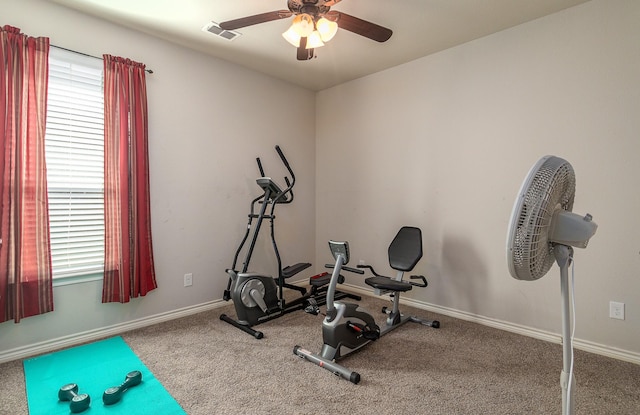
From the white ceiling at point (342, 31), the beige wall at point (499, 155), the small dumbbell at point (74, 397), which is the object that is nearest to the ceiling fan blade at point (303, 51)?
the white ceiling at point (342, 31)

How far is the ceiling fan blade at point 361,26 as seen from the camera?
6.55ft

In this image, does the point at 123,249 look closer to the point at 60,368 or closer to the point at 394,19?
the point at 60,368

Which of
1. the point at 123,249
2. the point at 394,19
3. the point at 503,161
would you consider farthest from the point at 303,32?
the point at 123,249

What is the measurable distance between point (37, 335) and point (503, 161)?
3.98 meters

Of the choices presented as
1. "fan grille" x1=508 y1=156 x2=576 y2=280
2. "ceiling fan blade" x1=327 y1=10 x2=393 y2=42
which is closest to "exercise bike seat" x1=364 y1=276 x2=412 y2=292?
"fan grille" x1=508 y1=156 x2=576 y2=280

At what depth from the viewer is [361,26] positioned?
2.06 metres

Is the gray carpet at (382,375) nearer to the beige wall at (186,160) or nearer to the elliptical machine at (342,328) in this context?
the elliptical machine at (342,328)

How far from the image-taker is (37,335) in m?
2.45

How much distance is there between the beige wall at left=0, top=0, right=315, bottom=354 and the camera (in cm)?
254

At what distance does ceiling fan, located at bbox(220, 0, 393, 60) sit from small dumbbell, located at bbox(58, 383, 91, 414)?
2326 millimetres

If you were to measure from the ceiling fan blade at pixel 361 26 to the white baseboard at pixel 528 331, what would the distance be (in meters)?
2.54

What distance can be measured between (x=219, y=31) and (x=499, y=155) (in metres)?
2.70

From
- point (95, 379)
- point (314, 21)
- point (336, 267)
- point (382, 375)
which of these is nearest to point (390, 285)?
point (336, 267)

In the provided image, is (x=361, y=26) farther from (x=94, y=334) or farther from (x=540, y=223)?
(x=94, y=334)
